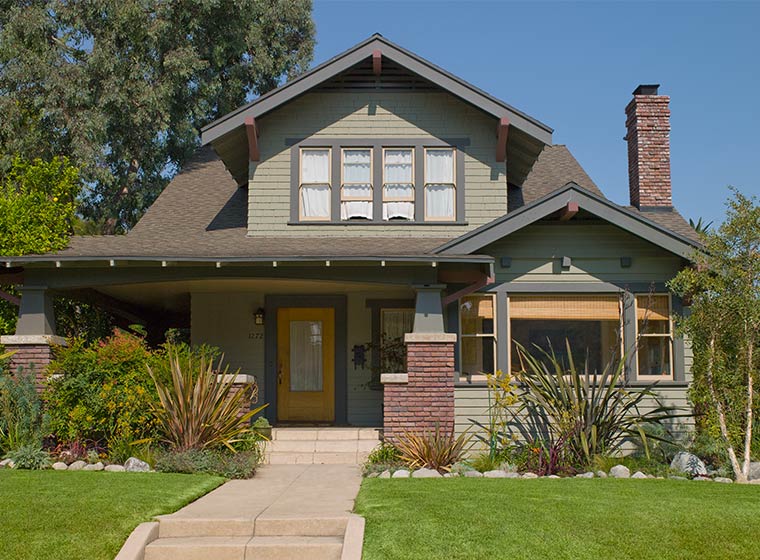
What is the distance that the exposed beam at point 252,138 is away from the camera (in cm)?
1448

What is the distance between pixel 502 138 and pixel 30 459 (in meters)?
8.75

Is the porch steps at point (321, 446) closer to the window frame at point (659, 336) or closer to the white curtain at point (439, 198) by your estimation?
the white curtain at point (439, 198)

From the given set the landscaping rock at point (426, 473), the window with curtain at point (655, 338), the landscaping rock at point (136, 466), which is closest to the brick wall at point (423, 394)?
the landscaping rock at point (426, 473)

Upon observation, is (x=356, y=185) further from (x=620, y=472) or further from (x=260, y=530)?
(x=260, y=530)

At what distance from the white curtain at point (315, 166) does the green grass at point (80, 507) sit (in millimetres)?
6090

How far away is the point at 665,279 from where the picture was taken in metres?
13.8

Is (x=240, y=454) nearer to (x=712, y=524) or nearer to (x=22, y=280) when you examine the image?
(x=22, y=280)

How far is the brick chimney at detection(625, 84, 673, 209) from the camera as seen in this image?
1573cm

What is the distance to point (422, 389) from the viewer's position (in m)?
12.7

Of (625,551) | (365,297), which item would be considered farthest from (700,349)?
(365,297)

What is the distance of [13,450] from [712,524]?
8.73m

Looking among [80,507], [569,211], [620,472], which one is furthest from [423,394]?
[80,507]

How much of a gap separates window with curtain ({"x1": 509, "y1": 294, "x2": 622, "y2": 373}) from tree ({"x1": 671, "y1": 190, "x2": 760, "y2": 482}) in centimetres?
226

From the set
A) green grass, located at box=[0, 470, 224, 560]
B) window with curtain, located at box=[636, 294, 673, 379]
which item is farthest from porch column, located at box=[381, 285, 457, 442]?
window with curtain, located at box=[636, 294, 673, 379]
